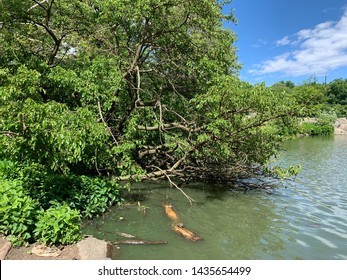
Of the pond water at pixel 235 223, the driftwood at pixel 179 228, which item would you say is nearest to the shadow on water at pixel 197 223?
the pond water at pixel 235 223

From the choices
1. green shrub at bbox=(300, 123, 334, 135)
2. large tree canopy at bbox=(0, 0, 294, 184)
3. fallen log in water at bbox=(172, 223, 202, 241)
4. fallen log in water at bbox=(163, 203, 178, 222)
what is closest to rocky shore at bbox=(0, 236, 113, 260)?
fallen log in water at bbox=(172, 223, 202, 241)

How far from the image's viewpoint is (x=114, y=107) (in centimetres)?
1077

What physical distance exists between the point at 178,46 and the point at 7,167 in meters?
6.04

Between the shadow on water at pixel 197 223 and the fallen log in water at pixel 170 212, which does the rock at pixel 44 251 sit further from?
the fallen log in water at pixel 170 212

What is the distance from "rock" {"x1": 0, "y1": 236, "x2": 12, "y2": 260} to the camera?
195 inches

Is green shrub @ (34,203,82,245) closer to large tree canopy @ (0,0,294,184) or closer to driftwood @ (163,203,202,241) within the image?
large tree canopy @ (0,0,294,184)

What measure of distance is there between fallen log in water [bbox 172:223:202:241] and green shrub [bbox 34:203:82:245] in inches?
89.3

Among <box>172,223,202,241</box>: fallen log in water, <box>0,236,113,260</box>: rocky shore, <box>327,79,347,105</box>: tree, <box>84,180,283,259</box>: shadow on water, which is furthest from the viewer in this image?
<box>327,79,347,105</box>: tree

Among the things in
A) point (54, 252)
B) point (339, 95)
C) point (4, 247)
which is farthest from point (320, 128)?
point (4, 247)

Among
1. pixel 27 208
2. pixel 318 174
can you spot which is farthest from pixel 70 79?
pixel 318 174

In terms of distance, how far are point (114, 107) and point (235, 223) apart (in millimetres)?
→ 5324

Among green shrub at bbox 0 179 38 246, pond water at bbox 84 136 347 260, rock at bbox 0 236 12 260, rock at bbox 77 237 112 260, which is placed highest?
green shrub at bbox 0 179 38 246

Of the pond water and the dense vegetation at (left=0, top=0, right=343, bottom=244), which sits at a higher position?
the dense vegetation at (left=0, top=0, right=343, bottom=244)

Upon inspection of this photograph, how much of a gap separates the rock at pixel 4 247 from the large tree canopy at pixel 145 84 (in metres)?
1.89
